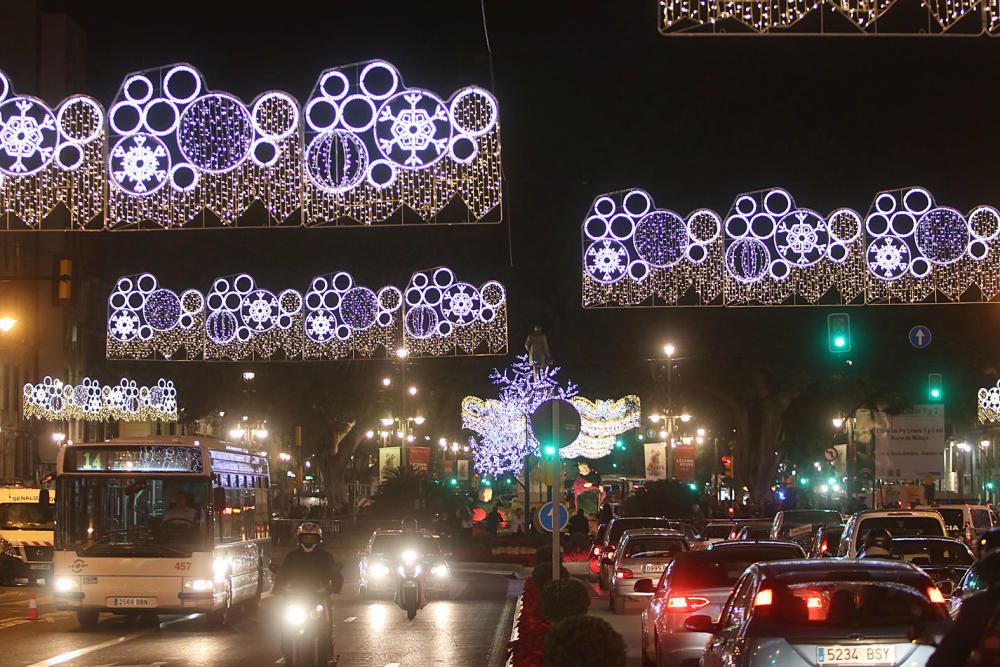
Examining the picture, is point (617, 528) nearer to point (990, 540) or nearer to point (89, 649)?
point (89, 649)

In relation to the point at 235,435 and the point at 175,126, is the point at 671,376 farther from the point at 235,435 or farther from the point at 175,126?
the point at 175,126

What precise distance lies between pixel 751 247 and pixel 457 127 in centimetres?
1099

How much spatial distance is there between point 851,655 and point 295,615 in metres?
8.31

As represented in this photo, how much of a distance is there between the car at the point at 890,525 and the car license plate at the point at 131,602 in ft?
34.3

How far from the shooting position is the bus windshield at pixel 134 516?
75.1 ft

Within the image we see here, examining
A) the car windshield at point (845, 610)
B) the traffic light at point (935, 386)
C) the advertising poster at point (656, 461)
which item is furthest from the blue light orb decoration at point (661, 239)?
the advertising poster at point (656, 461)

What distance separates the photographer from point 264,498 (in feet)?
93.1

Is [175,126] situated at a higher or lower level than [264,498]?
higher

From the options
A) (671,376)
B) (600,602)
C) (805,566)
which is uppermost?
(671,376)

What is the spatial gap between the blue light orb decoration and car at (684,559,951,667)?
57.8 ft

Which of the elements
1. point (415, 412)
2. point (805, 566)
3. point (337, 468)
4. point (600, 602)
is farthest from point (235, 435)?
point (805, 566)

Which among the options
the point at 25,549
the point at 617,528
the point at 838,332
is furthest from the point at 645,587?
the point at 25,549

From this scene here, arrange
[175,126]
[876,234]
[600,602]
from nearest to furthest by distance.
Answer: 1. [175,126]
2. [876,234]
3. [600,602]

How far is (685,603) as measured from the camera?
621 inches
